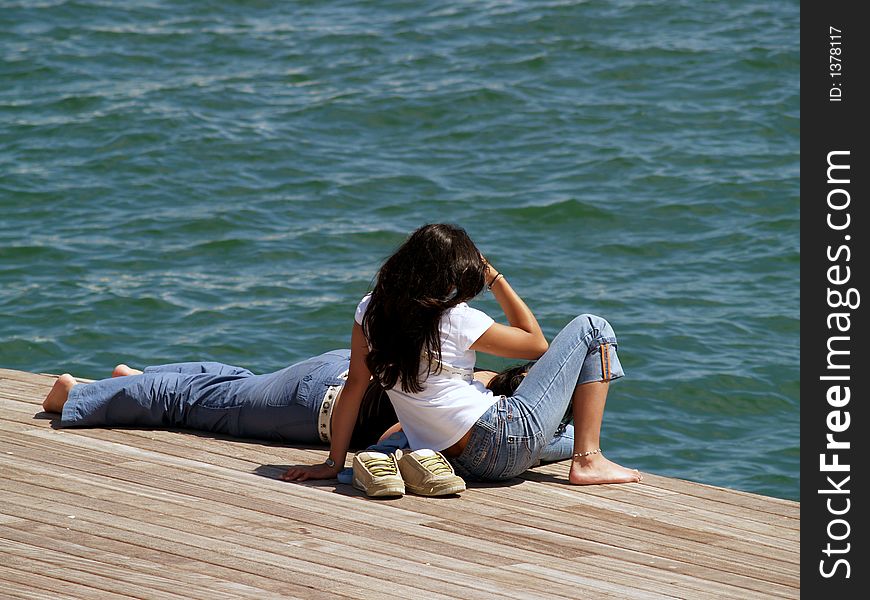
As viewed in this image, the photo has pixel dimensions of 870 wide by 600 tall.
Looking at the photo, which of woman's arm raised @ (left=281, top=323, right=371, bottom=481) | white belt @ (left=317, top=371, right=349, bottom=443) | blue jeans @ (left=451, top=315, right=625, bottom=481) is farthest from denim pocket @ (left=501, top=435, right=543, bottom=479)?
white belt @ (left=317, top=371, right=349, bottom=443)

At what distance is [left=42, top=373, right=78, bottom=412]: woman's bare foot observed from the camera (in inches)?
220

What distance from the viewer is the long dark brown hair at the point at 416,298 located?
15.4ft

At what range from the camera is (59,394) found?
561 cm

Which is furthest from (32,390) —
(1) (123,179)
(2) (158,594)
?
(1) (123,179)

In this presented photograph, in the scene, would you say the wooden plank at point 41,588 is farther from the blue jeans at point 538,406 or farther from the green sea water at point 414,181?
the green sea water at point 414,181

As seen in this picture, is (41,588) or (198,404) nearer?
(41,588)

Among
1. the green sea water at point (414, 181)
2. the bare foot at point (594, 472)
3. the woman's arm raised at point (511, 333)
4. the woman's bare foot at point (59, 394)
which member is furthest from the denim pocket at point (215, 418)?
the green sea water at point (414, 181)

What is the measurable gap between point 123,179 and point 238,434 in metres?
6.89

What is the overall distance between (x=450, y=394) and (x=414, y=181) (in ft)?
23.9

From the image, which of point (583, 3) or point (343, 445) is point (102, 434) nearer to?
point (343, 445)

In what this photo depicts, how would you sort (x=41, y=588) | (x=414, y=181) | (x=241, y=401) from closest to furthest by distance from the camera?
(x=41, y=588), (x=241, y=401), (x=414, y=181)

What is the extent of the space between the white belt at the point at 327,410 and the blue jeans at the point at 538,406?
1.82 feet

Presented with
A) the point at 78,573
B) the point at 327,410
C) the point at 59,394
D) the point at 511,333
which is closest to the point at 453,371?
the point at 511,333

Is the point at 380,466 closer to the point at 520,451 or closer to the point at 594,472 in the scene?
the point at 520,451
